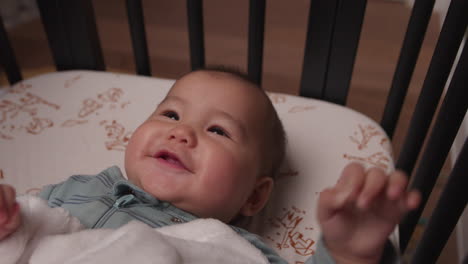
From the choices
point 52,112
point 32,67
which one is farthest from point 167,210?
point 32,67

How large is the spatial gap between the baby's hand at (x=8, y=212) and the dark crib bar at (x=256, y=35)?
50 centimetres

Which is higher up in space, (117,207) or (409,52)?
(409,52)

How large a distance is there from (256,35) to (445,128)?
43cm

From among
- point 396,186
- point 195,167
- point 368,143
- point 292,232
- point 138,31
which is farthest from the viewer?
point 138,31

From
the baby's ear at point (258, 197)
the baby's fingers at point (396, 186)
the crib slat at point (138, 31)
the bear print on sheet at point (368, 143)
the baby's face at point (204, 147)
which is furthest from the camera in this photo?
the crib slat at point (138, 31)

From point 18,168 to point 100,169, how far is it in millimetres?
170

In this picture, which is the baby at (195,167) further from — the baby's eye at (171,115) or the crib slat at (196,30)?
the crib slat at (196,30)

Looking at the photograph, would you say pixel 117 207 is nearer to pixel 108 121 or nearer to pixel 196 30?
pixel 108 121

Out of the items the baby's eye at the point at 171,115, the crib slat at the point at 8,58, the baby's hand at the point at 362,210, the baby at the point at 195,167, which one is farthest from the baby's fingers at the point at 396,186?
the crib slat at the point at 8,58

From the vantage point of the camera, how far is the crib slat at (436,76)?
28.5 inches

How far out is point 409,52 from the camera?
0.83 meters

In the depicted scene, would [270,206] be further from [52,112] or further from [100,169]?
[52,112]

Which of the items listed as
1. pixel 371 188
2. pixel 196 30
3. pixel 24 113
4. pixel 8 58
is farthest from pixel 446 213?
pixel 8 58

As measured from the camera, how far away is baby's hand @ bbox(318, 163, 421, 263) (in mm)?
445
